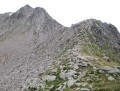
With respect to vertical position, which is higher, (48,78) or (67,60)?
(67,60)

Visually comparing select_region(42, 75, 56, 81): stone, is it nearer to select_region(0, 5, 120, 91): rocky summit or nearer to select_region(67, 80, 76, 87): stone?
select_region(0, 5, 120, 91): rocky summit

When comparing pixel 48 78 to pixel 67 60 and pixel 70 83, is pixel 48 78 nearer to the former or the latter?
pixel 70 83

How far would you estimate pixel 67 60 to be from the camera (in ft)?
180

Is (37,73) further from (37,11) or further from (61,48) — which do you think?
(37,11)

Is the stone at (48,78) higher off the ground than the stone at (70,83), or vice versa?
the stone at (48,78)

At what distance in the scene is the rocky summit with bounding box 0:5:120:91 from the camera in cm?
4659

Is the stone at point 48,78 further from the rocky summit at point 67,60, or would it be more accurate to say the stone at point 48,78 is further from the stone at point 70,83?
the stone at point 70,83

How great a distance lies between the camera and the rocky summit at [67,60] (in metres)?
46.6

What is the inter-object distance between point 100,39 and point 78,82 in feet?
91.1

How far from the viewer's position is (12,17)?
5492 inches

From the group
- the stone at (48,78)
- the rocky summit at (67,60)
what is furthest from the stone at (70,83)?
the stone at (48,78)

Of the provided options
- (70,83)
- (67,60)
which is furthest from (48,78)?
(67,60)

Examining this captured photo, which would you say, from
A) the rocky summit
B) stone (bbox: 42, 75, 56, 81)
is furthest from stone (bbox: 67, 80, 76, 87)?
stone (bbox: 42, 75, 56, 81)

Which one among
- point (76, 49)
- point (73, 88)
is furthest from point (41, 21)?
point (73, 88)
